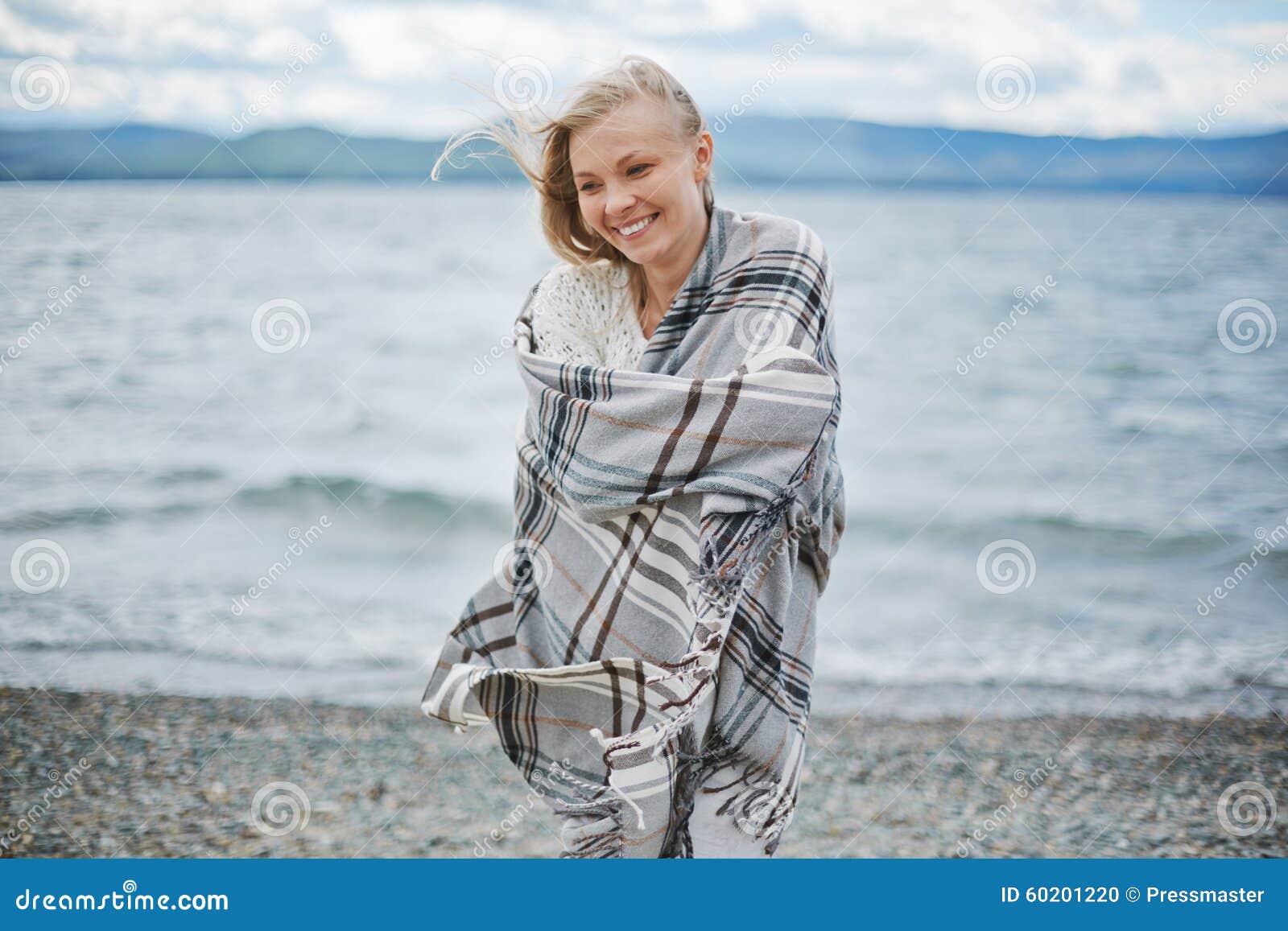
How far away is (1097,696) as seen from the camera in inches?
205

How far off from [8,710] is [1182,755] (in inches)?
215

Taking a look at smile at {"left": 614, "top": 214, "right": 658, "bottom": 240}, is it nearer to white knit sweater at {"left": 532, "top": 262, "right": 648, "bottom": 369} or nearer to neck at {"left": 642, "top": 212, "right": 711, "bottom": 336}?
neck at {"left": 642, "top": 212, "right": 711, "bottom": 336}

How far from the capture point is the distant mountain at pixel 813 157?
12844 mm

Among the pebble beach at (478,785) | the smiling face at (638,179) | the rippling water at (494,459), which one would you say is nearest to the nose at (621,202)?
the smiling face at (638,179)

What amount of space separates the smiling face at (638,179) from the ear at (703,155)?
1.4 inches

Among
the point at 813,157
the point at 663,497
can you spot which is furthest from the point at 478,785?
the point at 813,157

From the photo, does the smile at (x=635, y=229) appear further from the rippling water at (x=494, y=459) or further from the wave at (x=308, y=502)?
the wave at (x=308, y=502)

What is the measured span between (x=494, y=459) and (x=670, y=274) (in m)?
7.81

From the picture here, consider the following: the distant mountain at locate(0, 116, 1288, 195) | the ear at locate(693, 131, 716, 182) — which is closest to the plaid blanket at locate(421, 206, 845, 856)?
the ear at locate(693, 131, 716, 182)

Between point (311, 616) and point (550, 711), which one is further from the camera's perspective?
point (311, 616)

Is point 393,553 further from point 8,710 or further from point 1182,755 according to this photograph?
point 1182,755

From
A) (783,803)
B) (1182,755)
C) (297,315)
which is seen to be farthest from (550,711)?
(297,315)

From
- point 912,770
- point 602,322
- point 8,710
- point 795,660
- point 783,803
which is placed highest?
point 602,322

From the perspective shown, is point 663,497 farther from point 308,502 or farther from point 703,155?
point 308,502
